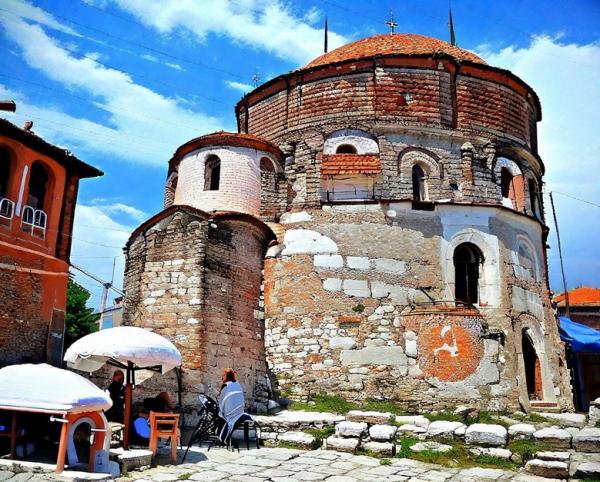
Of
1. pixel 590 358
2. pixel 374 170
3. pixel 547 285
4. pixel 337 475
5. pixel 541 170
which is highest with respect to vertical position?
pixel 541 170

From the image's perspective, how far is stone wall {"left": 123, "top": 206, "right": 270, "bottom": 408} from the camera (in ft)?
43.2

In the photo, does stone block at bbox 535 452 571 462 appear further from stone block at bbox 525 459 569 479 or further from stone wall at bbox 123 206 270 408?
stone wall at bbox 123 206 270 408

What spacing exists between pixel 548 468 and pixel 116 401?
302 inches

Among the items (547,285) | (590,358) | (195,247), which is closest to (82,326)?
(195,247)

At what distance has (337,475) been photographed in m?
8.84

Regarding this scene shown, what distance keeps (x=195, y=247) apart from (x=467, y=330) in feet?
24.6

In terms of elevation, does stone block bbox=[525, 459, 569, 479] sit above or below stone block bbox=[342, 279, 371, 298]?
below

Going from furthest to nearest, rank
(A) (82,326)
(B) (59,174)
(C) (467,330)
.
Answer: (A) (82,326) < (C) (467,330) < (B) (59,174)

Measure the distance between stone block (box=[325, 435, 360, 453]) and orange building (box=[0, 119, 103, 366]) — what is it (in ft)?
19.8

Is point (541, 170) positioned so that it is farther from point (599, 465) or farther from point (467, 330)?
point (599, 465)

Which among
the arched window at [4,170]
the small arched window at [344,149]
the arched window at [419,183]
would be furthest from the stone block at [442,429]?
the arched window at [4,170]

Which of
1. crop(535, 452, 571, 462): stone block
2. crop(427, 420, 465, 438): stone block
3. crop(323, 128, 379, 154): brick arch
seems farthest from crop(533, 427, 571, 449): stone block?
crop(323, 128, 379, 154): brick arch

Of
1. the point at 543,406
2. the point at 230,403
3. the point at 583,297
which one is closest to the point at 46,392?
the point at 230,403

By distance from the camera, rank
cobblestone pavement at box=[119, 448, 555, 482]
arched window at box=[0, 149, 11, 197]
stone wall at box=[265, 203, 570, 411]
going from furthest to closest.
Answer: stone wall at box=[265, 203, 570, 411], arched window at box=[0, 149, 11, 197], cobblestone pavement at box=[119, 448, 555, 482]
